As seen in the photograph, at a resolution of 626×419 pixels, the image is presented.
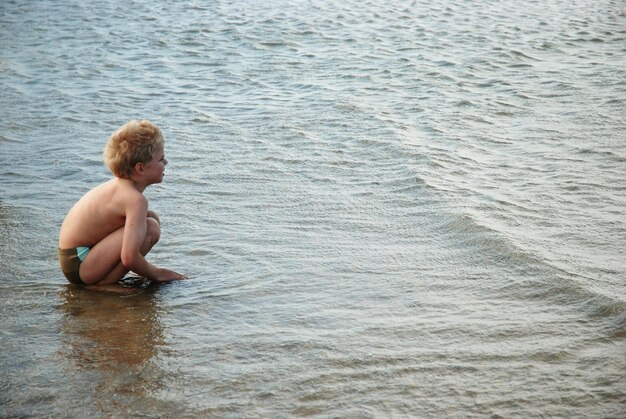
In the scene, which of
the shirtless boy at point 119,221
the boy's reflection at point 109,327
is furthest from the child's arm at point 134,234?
the boy's reflection at point 109,327

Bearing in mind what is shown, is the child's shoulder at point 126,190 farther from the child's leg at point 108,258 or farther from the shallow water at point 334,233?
the shallow water at point 334,233

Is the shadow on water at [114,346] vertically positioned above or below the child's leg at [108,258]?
below

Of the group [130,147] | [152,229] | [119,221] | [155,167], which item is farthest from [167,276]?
[130,147]

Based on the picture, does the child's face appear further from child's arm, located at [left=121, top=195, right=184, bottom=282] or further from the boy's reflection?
the boy's reflection

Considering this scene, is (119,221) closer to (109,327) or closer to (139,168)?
(139,168)

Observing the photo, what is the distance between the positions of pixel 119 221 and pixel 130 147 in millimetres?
442

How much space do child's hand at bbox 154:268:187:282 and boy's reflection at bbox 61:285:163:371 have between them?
78 mm

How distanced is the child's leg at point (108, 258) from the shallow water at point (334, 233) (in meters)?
0.11

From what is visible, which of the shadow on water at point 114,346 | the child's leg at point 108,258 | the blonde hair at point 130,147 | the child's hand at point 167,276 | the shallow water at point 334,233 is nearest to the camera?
the shadow on water at point 114,346

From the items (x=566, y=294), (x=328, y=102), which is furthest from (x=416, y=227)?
(x=328, y=102)

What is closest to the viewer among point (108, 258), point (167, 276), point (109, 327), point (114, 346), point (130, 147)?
point (114, 346)

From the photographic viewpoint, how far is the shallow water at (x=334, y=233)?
3654 mm

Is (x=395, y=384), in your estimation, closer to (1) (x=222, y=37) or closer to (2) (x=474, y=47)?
(2) (x=474, y=47)

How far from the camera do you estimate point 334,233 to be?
18.2ft
